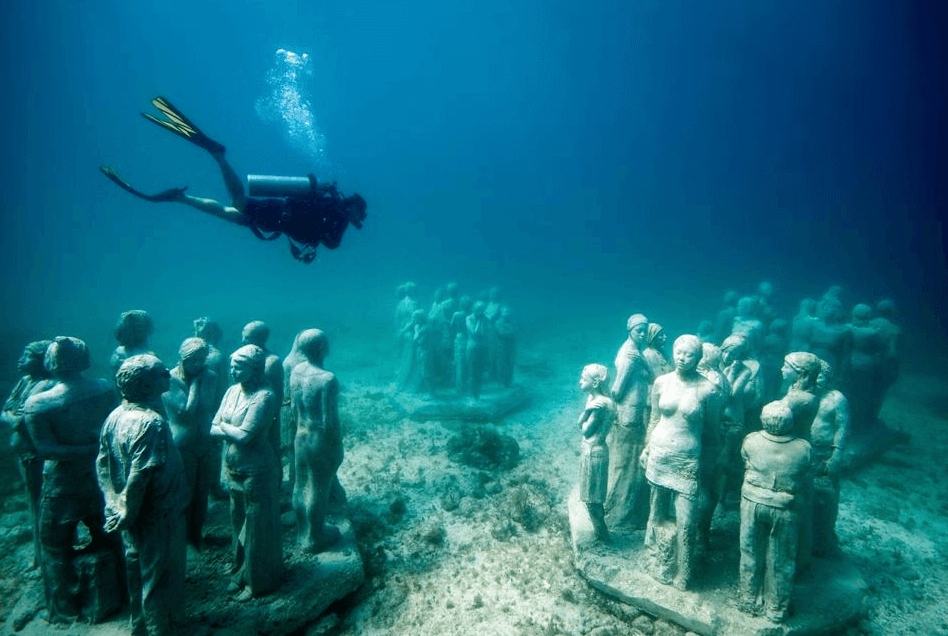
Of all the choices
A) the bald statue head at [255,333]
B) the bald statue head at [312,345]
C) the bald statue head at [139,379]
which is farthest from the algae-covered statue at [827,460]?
the bald statue head at [255,333]

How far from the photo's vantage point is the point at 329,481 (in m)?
5.75

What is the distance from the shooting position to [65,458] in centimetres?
454

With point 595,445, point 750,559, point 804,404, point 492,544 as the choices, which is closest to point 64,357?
point 492,544

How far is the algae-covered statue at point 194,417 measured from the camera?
18.7 ft

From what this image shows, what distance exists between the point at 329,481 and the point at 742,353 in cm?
762

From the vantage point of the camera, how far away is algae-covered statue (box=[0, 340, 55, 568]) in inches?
204

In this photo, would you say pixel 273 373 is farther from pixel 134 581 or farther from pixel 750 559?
pixel 750 559

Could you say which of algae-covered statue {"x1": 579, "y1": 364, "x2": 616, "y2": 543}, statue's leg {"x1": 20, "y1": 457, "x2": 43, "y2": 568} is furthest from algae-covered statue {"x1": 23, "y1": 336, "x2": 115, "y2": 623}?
algae-covered statue {"x1": 579, "y1": 364, "x2": 616, "y2": 543}

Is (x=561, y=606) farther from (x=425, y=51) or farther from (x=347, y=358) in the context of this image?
(x=425, y=51)

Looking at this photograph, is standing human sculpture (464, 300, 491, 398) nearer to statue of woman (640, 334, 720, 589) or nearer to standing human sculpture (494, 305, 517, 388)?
standing human sculpture (494, 305, 517, 388)

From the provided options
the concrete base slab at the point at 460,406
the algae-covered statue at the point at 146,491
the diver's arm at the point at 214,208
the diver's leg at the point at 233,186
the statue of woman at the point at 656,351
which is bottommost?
the concrete base slab at the point at 460,406

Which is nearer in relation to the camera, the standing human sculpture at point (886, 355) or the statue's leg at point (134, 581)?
the statue's leg at point (134, 581)

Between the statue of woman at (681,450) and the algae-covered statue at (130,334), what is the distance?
7.92 meters

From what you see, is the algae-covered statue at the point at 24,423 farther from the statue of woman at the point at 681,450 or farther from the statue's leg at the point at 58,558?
the statue of woman at the point at 681,450
